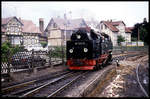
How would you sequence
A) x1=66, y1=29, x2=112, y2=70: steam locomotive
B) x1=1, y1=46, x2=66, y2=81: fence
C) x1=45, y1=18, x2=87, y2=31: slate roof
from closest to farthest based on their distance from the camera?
x1=1, y1=46, x2=66, y2=81: fence
x1=66, y1=29, x2=112, y2=70: steam locomotive
x1=45, y1=18, x2=87, y2=31: slate roof

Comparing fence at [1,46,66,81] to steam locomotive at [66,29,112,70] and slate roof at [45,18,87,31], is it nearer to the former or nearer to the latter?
steam locomotive at [66,29,112,70]

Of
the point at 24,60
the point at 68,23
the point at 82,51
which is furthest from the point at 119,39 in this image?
the point at 24,60

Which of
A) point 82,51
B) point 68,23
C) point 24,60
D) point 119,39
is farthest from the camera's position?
point 68,23

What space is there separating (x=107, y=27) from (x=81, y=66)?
142 ft

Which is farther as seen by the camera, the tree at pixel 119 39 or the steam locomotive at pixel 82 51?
the tree at pixel 119 39

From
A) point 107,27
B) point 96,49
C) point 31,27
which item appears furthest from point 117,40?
point 96,49

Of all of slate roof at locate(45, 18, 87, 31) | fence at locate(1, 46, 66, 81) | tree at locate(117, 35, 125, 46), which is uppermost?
slate roof at locate(45, 18, 87, 31)

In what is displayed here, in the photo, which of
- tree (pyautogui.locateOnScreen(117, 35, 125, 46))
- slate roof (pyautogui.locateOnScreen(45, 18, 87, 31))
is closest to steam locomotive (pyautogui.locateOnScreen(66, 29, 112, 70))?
slate roof (pyautogui.locateOnScreen(45, 18, 87, 31))

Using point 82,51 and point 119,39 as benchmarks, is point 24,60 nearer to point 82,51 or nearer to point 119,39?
point 82,51

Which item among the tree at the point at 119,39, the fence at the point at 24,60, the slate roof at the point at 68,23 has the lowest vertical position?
the fence at the point at 24,60

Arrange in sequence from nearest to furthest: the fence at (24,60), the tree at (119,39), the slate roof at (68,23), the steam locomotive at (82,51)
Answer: the fence at (24,60) < the steam locomotive at (82,51) < the slate roof at (68,23) < the tree at (119,39)

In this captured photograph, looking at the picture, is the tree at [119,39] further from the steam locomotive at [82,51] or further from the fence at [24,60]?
the steam locomotive at [82,51]

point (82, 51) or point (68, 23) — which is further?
point (68, 23)

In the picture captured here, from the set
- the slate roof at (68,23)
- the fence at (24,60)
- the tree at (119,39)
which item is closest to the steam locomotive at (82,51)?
the fence at (24,60)
